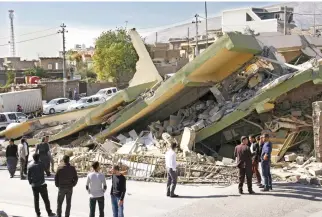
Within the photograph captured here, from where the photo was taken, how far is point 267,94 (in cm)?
1359

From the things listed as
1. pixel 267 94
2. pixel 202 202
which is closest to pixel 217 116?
pixel 267 94

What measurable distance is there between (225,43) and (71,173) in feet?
20.5

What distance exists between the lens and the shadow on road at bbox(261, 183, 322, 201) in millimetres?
9922

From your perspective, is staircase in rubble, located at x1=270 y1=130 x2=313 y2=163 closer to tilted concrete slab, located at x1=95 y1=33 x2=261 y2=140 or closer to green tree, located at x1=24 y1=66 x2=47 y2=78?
tilted concrete slab, located at x1=95 y1=33 x2=261 y2=140

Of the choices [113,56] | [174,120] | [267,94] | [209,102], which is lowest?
[174,120]

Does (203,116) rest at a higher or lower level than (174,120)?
higher

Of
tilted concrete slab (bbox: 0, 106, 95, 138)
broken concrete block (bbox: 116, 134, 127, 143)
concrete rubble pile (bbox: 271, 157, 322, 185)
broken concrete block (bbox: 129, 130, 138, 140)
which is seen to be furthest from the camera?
tilted concrete slab (bbox: 0, 106, 95, 138)

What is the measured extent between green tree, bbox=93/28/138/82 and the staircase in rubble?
3415 cm

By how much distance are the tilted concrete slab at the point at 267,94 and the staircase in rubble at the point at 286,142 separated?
1.22m

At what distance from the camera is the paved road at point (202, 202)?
29.9 ft

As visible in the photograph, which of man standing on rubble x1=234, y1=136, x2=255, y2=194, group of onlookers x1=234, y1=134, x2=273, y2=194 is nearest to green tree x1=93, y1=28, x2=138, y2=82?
group of onlookers x1=234, y1=134, x2=273, y2=194

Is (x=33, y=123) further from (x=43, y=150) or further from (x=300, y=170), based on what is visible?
(x=300, y=170)

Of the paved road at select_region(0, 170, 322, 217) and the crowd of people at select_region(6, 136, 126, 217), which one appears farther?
the paved road at select_region(0, 170, 322, 217)

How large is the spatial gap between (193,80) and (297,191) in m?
5.18
